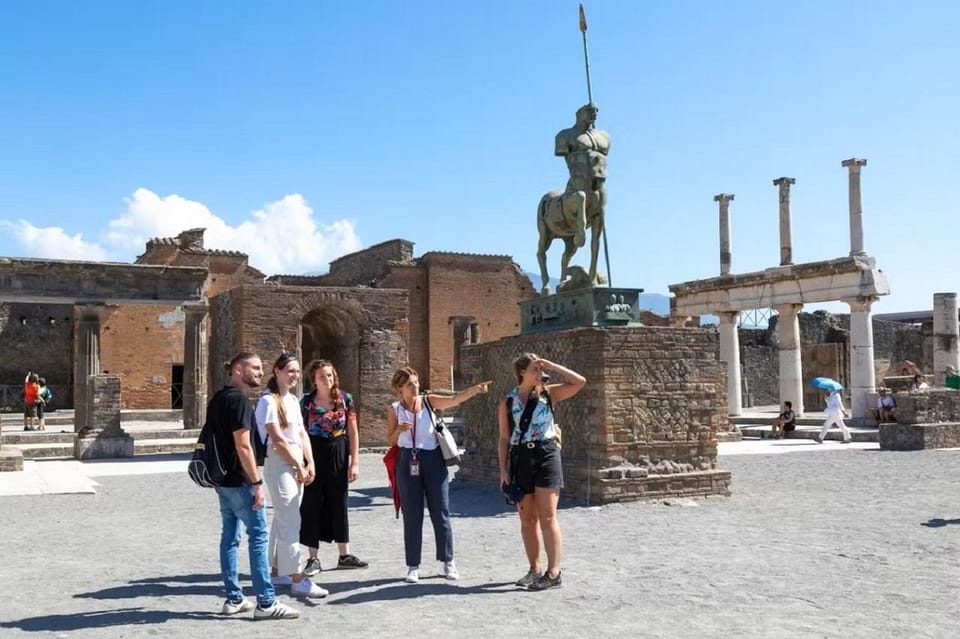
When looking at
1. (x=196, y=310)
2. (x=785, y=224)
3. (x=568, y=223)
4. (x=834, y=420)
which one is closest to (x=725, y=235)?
(x=785, y=224)

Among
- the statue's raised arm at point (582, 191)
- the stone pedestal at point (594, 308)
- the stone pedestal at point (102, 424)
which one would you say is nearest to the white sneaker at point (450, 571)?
the stone pedestal at point (594, 308)

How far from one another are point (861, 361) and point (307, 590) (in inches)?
836

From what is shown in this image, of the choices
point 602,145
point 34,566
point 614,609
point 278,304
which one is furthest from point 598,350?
point 278,304

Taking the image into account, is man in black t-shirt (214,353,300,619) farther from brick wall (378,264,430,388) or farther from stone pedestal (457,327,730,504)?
brick wall (378,264,430,388)

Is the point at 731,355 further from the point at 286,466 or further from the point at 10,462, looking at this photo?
the point at 286,466

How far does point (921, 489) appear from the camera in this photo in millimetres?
11523

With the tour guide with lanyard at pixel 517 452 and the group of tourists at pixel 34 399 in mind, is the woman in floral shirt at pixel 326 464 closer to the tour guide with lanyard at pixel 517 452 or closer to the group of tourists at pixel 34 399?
the tour guide with lanyard at pixel 517 452

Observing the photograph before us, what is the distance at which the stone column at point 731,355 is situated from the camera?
2680cm

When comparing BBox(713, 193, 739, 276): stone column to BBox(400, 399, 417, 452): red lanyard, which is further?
BBox(713, 193, 739, 276): stone column

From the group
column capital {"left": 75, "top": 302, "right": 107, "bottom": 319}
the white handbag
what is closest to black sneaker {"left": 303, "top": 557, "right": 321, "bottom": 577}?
the white handbag

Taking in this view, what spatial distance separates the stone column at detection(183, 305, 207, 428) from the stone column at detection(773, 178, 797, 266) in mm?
15228

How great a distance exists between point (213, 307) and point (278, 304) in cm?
284

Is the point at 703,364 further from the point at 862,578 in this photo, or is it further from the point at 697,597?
the point at 697,597

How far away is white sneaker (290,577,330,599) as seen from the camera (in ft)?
19.4
